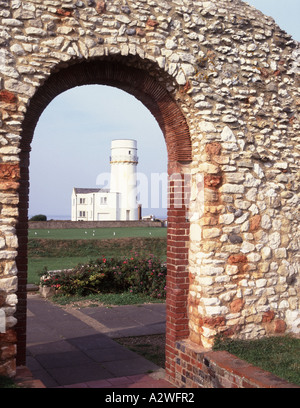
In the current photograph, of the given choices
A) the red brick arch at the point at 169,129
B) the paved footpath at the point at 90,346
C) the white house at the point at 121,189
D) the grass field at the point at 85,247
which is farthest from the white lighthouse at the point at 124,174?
the red brick arch at the point at 169,129

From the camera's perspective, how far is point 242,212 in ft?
16.6

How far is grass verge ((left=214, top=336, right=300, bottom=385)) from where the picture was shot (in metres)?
4.02

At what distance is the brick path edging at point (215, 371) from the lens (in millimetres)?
3771

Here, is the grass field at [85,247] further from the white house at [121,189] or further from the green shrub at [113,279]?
the white house at [121,189]

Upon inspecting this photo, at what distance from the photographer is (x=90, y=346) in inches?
250

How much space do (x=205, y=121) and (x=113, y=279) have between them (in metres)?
6.12

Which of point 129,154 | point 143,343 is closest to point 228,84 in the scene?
point 143,343

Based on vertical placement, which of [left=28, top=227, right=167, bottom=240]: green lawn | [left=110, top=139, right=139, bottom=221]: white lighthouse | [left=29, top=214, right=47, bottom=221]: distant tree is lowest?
[left=28, top=227, right=167, bottom=240]: green lawn

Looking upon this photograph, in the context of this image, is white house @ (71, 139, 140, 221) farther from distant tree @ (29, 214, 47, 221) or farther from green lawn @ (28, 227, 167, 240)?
green lawn @ (28, 227, 167, 240)

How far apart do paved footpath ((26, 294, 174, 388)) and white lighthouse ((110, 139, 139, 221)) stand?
2583 cm

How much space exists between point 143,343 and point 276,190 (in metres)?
3.04

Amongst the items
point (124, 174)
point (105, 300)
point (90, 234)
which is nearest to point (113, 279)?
point (105, 300)

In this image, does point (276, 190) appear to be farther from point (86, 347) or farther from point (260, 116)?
point (86, 347)

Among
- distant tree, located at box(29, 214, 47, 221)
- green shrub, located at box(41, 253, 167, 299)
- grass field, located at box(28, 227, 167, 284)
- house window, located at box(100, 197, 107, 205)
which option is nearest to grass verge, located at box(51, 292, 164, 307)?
green shrub, located at box(41, 253, 167, 299)
